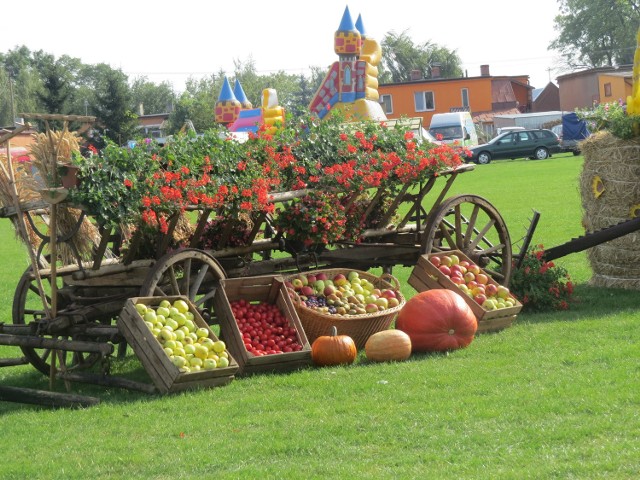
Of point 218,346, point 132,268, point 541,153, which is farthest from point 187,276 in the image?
point 541,153

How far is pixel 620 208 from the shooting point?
37.0 feet

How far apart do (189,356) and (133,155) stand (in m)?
1.64

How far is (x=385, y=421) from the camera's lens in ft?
20.6

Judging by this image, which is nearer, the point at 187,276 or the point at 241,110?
the point at 187,276

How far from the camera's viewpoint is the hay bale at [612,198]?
1116 centimetres

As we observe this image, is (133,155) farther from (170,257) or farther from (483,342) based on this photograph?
(483,342)

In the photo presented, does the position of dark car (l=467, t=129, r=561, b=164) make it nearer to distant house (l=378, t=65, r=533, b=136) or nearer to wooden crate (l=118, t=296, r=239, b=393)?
distant house (l=378, t=65, r=533, b=136)

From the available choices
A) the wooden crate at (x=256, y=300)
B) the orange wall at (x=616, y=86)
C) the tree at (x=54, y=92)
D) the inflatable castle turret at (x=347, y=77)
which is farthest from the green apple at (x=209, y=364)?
the orange wall at (x=616, y=86)

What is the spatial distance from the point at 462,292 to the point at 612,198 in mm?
2980

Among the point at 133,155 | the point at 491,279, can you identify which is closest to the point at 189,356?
the point at 133,155

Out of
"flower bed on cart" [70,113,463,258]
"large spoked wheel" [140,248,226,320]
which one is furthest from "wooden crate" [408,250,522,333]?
"large spoked wheel" [140,248,226,320]

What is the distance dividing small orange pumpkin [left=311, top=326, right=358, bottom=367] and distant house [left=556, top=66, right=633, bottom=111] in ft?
187

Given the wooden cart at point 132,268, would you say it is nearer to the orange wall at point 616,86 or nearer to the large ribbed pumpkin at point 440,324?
the large ribbed pumpkin at point 440,324

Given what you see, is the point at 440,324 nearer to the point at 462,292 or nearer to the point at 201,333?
the point at 462,292
